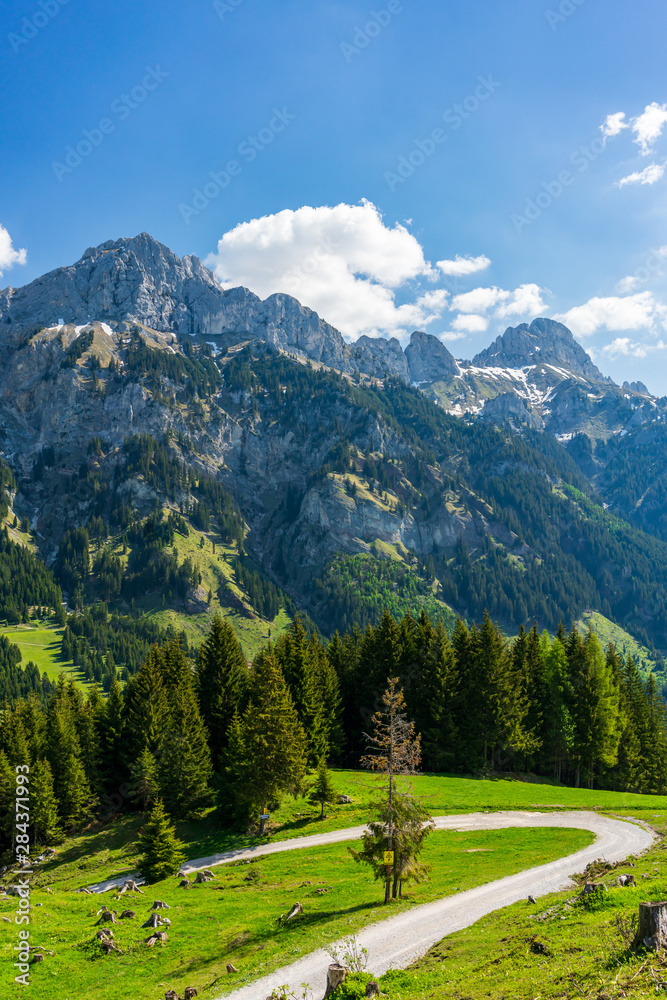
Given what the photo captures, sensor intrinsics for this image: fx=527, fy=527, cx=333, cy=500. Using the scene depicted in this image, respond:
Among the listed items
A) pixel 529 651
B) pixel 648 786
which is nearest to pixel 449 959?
pixel 529 651

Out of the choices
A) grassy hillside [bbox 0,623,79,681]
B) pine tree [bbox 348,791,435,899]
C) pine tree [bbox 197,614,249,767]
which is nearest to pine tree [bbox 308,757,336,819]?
pine tree [bbox 197,614,249,767]

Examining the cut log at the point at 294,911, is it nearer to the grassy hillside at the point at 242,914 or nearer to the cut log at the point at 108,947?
the grassy hillside at the point at 242,914

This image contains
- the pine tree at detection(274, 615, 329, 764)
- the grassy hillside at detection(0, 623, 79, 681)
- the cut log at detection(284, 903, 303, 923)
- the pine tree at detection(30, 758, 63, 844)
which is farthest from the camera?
the grassy hillside at detection(0, 623, 79, 681)

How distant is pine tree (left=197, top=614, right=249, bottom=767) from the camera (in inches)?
2478

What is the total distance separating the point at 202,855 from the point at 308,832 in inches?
350

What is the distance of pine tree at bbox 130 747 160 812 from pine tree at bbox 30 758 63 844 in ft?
24.8

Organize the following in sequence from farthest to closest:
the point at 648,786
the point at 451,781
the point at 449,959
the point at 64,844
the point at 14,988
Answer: the point at 648,786 → the point at 451,781 → the point at 64,844 → the point at 14,988 → the point at 449,959

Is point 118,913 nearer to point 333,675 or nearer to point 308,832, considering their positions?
point 308,832

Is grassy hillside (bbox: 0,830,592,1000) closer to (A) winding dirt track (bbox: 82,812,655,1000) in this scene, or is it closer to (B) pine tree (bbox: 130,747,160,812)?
(A) winding dirt track (bbox: 82,812,655,1000)

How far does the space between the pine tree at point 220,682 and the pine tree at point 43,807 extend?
55.0 ft

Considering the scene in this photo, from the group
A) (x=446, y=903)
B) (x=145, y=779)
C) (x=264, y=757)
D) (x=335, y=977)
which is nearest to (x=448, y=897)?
(x=446, y=903)

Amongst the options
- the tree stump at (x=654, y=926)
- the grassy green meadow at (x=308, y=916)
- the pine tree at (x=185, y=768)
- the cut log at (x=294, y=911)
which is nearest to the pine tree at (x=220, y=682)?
the pine tree at (x=185, y=768)

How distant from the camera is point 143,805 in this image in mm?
57938

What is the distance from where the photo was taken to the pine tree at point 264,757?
1788 inches
